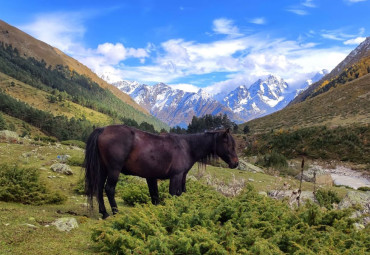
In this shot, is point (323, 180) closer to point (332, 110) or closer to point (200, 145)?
point (200, 145)

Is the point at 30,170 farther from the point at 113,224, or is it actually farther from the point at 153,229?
the point at 153,229

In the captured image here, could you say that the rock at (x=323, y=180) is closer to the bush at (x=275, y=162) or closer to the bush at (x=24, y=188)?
the bush at (x=275, y=162)

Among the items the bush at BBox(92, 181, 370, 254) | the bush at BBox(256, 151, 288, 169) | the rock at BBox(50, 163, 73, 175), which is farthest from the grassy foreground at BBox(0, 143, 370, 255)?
the bush at BBox(256, 151, 288, 169)

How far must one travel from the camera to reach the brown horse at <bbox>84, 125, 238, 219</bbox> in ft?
23.6

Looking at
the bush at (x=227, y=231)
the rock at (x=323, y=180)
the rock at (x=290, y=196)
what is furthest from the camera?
the rock at (x=323, y=180)

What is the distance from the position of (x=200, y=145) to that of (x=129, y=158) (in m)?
2.27

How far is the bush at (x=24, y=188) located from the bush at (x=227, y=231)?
12.7 ft

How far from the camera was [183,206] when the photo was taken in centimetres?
568

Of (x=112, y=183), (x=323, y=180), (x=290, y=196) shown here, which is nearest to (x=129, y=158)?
(x=112, y=183)

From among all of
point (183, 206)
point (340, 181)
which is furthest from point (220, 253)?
point (340, 181)

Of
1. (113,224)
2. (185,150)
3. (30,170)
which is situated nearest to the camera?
(113,224)

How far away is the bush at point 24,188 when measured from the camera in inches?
314

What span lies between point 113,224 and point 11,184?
4755 millimetres

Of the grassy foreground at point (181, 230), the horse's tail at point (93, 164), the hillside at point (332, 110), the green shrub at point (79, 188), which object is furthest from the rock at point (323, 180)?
the hillside at point (332, 110)
